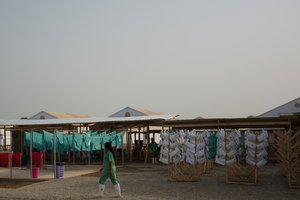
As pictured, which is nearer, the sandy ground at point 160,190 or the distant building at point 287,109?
the sandy ground at point 160,190

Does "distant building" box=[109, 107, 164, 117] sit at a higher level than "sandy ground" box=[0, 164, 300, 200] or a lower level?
higher

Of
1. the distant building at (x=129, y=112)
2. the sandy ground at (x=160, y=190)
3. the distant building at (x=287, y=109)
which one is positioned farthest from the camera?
the distant building at (x=129, y=112)

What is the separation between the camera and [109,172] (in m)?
→ 10.2

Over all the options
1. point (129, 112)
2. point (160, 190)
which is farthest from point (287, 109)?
point (160, 190)

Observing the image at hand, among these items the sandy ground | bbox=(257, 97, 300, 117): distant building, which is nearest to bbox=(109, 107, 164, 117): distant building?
bbox=(257, 97, 300, 117): distant building

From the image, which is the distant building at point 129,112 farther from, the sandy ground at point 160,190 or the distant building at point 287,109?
the sandy ground at point 160,190

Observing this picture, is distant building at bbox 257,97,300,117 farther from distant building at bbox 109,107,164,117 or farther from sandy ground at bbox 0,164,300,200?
sandy ground at bbox 0,164,300,200

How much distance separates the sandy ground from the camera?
10.5m

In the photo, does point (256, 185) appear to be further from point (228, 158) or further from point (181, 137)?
point (181, 137)

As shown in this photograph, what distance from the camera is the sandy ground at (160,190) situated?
34.4 ft

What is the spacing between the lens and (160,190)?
11562mm

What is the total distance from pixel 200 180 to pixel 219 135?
1689 mm

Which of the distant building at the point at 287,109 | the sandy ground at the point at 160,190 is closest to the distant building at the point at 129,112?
the distant building at the point at 287,109

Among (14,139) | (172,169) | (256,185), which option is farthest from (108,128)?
(256,185)
